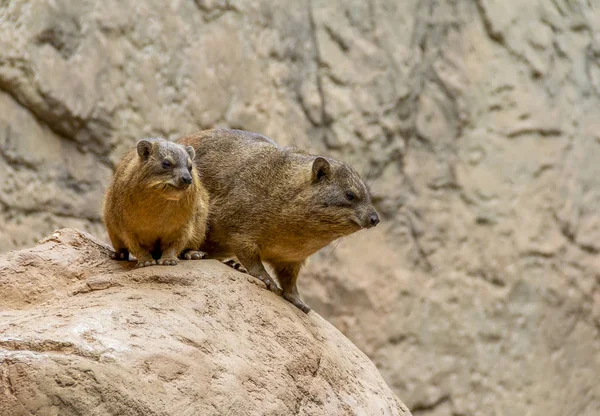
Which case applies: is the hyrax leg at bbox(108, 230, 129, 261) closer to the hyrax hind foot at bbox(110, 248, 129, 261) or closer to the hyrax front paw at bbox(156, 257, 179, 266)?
the hyrax hind foot at bbox(110, 248, 129, 261)

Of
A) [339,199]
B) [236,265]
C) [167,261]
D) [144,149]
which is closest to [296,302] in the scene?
[236,265]

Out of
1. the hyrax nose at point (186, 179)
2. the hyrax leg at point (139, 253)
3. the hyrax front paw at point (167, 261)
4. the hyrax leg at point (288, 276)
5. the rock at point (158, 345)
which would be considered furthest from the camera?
the hyrax leg at point (288, 276)

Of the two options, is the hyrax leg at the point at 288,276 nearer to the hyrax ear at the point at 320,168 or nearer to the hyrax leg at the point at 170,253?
the hyrax ear at the point at 320,168


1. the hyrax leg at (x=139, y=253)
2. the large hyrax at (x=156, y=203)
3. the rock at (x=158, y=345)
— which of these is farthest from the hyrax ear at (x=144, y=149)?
→ the rock at (x=158, y=345)

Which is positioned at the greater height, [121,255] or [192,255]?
[192,255]

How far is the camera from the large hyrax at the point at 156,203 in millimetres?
5582

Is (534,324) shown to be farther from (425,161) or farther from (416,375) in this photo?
(425,161)

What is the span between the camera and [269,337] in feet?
18.0

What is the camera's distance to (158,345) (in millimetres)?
4777

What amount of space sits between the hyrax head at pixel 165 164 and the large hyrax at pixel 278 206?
638 mm

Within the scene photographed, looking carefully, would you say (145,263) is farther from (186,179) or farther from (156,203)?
(186,179)

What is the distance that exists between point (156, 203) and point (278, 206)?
94cm

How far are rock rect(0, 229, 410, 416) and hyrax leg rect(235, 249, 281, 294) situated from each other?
0.61 ft

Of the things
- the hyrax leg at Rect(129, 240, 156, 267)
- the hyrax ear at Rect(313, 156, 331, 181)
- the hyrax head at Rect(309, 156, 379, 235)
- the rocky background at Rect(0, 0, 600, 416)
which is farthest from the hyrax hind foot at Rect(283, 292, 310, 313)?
the rocky background at Rect(0, 0, 600, 416)
